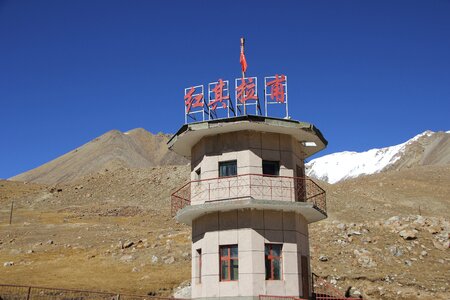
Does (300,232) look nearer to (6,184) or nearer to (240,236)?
(240,236)

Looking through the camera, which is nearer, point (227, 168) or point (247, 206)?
point (247, 206)

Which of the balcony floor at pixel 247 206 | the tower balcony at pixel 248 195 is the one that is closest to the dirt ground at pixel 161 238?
the balcony floor at pixel 247 206

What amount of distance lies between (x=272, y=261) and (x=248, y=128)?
606 centimetres

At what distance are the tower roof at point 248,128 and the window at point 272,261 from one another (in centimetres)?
534

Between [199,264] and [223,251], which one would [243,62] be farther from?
[199,264]

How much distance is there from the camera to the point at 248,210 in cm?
2298

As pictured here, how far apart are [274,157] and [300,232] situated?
12.3 feet

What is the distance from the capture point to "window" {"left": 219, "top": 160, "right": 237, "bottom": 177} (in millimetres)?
24016

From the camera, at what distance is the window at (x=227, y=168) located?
78.8ft

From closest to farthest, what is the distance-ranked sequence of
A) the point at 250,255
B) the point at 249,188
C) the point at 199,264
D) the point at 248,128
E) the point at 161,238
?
the point at 250,255
the point at 249,188
the point at 248,128
the point at 199,264
the point at 161,238

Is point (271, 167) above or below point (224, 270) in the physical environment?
above

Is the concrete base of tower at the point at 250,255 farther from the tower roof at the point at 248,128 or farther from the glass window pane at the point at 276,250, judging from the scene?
the tower roof at the point at 248,128

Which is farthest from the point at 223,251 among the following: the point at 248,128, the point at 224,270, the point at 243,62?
the point at 243,62

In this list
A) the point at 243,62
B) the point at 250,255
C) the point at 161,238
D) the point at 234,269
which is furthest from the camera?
the point at 161,238
